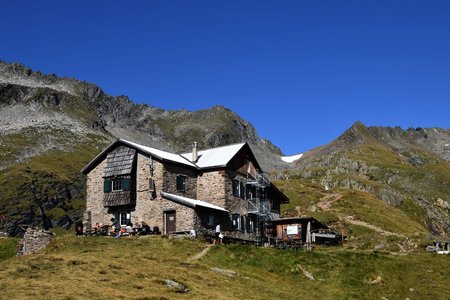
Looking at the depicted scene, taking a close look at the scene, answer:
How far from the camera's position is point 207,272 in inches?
1563

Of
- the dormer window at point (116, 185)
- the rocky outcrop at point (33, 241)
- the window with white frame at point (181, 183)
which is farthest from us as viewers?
the window with white frame at point (181, 183)

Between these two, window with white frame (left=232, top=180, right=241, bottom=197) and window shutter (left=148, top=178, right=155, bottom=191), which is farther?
window with white frame (left=232, top=180, right=241, bottom=197)

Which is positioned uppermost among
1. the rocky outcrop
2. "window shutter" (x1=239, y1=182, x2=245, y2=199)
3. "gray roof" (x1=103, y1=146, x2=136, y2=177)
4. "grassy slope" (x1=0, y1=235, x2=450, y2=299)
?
"gray roof" (x1=103, y1=146, x2=136, y2=177)

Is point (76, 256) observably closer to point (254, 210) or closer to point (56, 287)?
point (56, 287)

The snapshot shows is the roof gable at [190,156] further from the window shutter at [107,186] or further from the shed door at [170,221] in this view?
the shed door at [170,221]

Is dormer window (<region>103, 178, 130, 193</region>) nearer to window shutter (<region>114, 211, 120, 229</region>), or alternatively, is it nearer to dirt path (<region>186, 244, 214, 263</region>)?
window shutter (<region>114, 211, 120, 229</region>)

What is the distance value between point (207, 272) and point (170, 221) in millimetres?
18762

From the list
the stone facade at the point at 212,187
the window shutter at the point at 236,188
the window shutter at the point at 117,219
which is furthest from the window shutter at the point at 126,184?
the window shutter at the point at 236,188

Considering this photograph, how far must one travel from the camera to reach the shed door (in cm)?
5744

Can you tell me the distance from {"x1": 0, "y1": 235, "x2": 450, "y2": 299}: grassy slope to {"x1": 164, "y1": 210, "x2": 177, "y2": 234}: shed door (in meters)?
7.24

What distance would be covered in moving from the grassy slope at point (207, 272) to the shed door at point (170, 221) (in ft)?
23.7

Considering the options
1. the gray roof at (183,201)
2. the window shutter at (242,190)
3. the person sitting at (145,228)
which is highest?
the window shutter at (242,190)

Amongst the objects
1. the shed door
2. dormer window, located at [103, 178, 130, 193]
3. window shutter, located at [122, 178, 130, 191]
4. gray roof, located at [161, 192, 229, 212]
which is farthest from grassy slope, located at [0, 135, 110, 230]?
the shed door

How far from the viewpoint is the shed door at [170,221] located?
5744 centimetres
